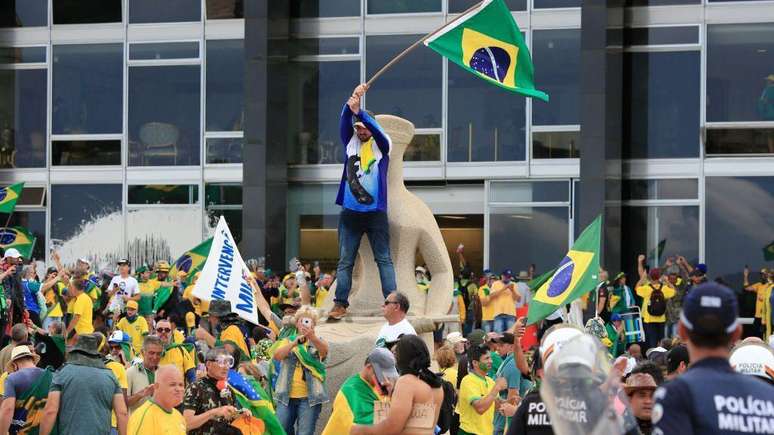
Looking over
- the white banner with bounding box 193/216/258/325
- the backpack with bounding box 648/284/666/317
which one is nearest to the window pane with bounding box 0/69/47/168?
the backpack with bounding box 648/284/666/317

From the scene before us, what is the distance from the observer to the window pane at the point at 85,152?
33375mm

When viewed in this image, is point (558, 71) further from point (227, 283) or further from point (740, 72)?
point (227, 283)

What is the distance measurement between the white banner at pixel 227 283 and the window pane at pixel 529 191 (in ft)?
53.8

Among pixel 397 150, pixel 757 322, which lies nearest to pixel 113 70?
pixel 757 322

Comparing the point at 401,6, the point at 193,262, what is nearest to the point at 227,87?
the point at 401,6

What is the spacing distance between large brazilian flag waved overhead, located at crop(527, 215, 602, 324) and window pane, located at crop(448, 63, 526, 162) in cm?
1738

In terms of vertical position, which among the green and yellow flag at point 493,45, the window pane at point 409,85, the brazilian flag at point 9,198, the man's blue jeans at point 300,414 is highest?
the window pane at point 409,85

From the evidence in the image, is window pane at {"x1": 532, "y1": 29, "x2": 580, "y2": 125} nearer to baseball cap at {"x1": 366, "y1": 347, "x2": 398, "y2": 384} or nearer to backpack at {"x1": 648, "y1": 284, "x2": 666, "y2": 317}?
backpack at {"x1": 648, "y1": 284, "x2": 666, "y2": 317}

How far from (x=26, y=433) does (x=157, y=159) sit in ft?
73.4

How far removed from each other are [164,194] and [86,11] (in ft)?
14.3

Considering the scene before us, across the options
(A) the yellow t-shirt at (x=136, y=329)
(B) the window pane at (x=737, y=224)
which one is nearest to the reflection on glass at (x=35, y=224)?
(A) the yellow t-shirt at (x=136, y=329)

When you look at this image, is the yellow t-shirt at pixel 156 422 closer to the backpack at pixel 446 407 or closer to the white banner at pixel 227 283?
the backpack at pixel 446 407

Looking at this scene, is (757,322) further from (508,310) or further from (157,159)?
(157,159)

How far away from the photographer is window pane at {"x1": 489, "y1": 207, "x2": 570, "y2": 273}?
30.6 m
